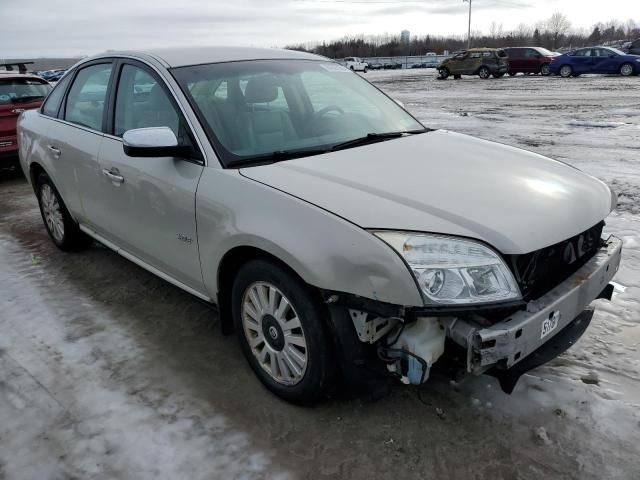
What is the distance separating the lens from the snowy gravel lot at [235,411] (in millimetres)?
2346

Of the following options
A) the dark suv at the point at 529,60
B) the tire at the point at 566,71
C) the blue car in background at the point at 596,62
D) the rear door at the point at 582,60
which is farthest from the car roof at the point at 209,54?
the dark suv at the point at 529,60

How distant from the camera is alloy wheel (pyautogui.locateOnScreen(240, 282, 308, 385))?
8.40 feet

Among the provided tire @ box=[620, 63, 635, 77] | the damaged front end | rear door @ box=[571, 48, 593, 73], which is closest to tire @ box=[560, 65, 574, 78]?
rear door @ box=[571, 48, 593, 73]

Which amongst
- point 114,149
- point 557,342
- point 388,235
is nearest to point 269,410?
point 388,235

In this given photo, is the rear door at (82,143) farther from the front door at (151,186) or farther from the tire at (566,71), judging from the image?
the tire at (566,71)

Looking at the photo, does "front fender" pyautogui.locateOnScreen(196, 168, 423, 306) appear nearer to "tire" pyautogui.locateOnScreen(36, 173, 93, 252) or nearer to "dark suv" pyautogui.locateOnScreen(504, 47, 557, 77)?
"tire" pyautogui.locateOnScreen(36, 173, 93, 252)

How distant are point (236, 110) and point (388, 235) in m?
1.39

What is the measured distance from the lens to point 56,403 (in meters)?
2.82

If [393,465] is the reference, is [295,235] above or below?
above

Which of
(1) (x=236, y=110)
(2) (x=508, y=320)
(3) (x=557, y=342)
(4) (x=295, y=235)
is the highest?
(1) (x=236, y=110)

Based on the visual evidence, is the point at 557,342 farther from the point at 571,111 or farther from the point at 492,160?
the point at 571,111

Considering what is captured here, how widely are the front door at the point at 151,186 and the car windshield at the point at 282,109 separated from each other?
186 millimetres

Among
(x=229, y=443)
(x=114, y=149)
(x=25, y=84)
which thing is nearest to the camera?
(x=229, y=443)

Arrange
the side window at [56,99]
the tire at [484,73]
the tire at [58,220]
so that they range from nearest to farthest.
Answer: the side window at [56,99], the tire at [58,220], the tire at [484,73]
